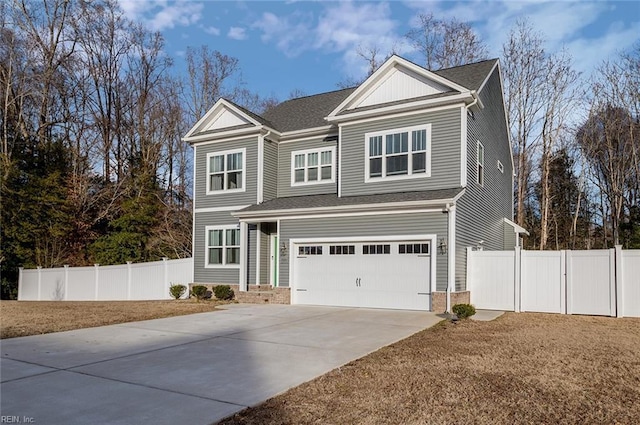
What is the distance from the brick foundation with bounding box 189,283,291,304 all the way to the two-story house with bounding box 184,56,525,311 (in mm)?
205

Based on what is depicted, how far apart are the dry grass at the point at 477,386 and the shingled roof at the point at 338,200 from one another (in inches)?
217

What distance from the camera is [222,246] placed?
735 inches

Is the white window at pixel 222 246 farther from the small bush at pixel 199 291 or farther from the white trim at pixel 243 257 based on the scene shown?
the small bush at pixel 199 291

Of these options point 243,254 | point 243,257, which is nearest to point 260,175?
point 243,254

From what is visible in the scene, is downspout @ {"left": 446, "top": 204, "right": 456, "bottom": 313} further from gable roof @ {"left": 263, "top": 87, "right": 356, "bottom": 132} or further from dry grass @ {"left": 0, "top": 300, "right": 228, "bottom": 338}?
dry grass @ {"left": 0, "top": 300, "right": 228, "bottom": 338}

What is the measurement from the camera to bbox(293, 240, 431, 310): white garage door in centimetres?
1426

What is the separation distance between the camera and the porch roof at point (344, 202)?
13.9 m

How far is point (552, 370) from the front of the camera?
6.82 m

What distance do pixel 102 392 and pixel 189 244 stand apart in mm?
21422

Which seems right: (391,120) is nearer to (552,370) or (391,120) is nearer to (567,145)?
(552,370)

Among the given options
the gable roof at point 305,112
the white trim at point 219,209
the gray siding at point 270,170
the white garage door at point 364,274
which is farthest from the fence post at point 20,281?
the white garage door at point 364,274

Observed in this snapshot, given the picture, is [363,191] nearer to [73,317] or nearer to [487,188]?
[487,188]

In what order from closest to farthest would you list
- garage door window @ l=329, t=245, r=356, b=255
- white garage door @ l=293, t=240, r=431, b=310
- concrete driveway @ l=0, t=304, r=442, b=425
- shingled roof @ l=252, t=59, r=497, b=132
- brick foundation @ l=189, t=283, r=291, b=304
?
concrete driveway @ l=0, t=304, r=442, b=425, white garage door @ l=293, t=240, r=431, b=310, garage door window @ l=329, t=245, r=356, b=255, brick foundation @ l=189, t=283, r=291, b=304, shingled roof @ l=252, t=59, r=497, b=132

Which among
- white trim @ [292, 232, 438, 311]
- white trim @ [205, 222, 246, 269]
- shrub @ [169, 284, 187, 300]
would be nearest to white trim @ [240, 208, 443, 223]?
white trim @ [292, 232, 438, 311]
